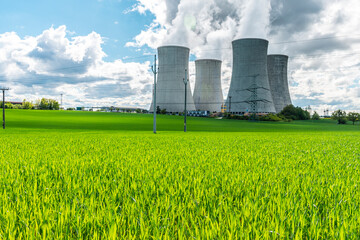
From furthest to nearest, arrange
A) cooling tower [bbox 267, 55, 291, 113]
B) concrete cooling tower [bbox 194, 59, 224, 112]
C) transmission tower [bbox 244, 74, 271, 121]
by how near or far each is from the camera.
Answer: concrete cooling tower [bbox 194, 59, 224, 112], cooling tower [bbox 267, 55, 291, 113], transmission tower [bbox 244, 74, 271, 121]

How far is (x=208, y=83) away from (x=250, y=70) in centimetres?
1585

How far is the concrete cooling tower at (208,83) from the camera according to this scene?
5566 centimetres

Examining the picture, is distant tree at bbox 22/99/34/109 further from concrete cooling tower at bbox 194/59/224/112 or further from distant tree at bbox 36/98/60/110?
concrete cooling tower at bbox 194/59/224/112

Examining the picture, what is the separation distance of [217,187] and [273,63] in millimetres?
57804

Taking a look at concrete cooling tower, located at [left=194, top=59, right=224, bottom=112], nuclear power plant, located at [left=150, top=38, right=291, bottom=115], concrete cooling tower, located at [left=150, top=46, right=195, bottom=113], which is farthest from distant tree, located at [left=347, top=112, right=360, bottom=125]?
concrete cooling tower, located at [left=150, top=46, right=195, bottom=113]

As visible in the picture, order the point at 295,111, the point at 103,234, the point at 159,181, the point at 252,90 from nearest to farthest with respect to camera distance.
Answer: the point at 103,234
the point at 159,181
the point at 252,90
the point at 295,111

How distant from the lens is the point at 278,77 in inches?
2114

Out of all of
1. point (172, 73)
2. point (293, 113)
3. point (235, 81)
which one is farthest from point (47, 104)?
point (293, 113)

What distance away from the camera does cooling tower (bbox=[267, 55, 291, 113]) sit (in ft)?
175

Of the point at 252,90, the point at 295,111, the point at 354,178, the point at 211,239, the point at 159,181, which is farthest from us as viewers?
the point at 295,111

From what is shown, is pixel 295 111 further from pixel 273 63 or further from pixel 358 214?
pixel 358 214

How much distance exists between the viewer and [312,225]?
1319 mm

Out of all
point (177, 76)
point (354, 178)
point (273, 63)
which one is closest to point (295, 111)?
point (273, 63)

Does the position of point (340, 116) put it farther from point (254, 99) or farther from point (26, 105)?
point (26, 105)
